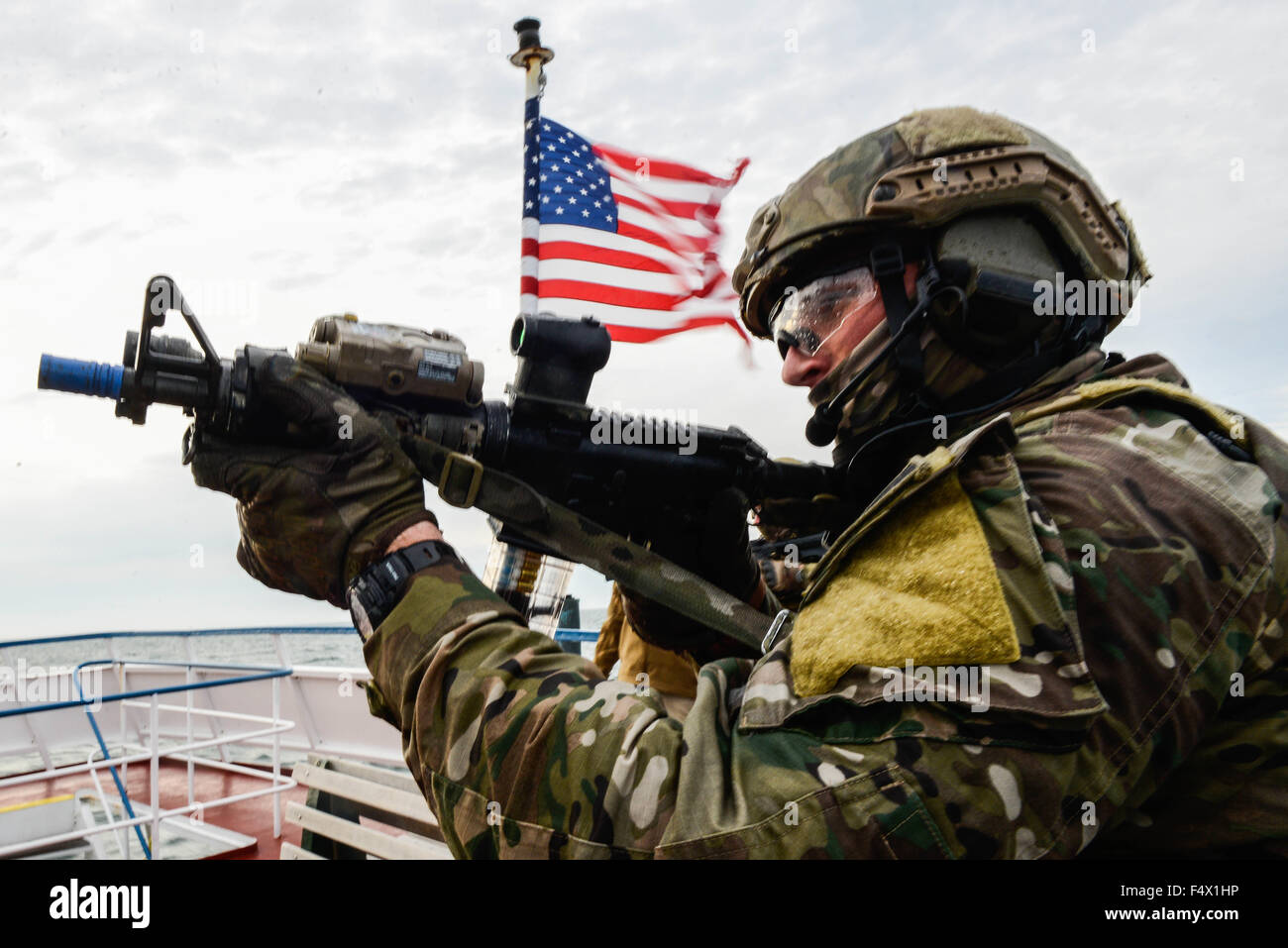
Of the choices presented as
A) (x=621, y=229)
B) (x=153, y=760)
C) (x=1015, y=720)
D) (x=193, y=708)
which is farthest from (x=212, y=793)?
(x=1015, y=720)

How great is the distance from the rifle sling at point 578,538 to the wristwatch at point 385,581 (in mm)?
319

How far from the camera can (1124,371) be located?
170 centimetres

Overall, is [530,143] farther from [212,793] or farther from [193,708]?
[212,793]

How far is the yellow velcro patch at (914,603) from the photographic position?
3.77 feet

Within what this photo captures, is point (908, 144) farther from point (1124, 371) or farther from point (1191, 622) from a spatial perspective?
point (1191, 622)

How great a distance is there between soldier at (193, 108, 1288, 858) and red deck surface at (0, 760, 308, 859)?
5443 millimetres

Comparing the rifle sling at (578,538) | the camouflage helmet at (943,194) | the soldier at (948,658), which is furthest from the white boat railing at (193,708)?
the camouflage helmet at (943,194)

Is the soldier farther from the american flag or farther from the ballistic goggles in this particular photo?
the american flag

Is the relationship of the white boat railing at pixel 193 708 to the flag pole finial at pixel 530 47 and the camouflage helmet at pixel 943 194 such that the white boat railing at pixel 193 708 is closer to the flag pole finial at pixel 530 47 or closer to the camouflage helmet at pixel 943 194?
the flag pole finial at pixel 530 47

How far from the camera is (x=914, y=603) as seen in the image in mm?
1217

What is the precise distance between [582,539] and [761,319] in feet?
2.80

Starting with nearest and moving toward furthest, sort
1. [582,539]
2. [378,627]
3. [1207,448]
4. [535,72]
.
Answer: [1207,448]
[378,627]
[582,539]
[535,72]
